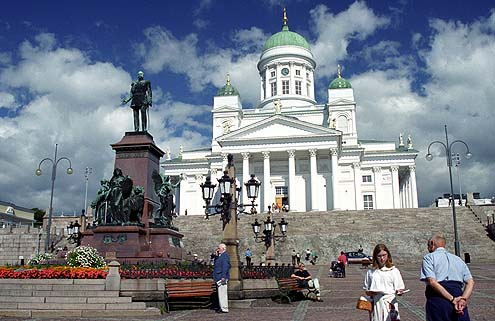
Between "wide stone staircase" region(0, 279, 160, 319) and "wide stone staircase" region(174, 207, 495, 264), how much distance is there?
24630mm

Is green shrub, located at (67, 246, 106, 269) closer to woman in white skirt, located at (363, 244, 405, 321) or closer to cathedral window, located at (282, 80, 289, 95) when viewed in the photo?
woman in white skirt, located at (363, 244, 405, 321)

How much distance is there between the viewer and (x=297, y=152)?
2434 inches

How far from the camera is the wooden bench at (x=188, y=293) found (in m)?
12.5

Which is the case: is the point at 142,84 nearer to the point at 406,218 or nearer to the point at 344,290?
the point at 344,290

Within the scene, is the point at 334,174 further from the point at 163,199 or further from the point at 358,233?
the point at 163,199

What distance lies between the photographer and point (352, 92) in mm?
71812

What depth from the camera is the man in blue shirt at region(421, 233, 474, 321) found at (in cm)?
551

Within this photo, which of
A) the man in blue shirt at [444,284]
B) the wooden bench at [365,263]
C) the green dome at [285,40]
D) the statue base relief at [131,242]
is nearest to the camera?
the man in blue shirt at [444,284]

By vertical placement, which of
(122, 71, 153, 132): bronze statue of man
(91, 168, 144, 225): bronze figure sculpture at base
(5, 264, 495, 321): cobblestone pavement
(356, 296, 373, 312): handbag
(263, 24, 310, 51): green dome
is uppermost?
(263, 24, 310, 51): green dome

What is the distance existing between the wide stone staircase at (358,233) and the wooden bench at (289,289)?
2082cm

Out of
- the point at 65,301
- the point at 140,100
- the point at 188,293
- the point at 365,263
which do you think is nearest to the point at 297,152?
the point at 365,263

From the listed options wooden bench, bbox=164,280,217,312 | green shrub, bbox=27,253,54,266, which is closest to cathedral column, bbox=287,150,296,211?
green shrub, bbox=27,253,54,266

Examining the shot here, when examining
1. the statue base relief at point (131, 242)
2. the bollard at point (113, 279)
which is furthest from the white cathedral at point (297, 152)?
the bollard at point (113, 279)

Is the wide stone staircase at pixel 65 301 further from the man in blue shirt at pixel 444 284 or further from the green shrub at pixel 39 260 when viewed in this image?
the man in blue shirt at pixel 444 284
